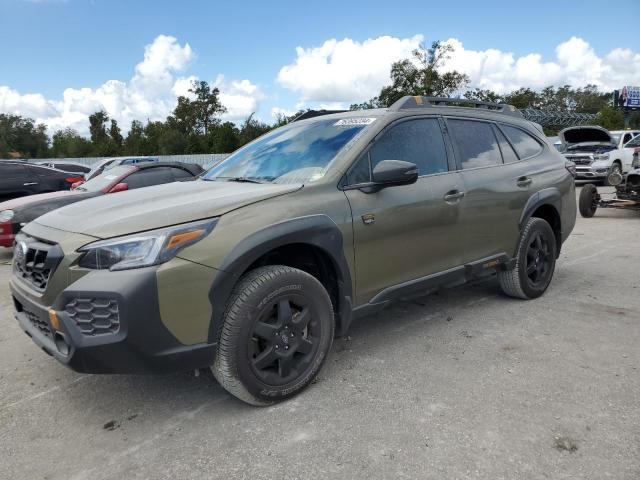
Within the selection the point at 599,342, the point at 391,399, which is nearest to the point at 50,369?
the point at 391,399

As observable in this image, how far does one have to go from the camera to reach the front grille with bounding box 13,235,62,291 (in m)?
2.51

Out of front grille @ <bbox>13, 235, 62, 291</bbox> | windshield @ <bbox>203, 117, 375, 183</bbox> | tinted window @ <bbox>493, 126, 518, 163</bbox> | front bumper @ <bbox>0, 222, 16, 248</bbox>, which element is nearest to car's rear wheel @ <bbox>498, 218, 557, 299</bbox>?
tinted window @ <bbox>493, 126, 518, 163</bbox>

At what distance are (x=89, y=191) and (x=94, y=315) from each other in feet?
19.4

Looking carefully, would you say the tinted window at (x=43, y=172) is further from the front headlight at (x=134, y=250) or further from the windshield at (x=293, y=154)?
the front headlight at (x=134, y=250)

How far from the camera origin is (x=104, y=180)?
810 centimetres

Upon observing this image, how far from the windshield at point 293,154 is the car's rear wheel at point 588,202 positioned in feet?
25.7

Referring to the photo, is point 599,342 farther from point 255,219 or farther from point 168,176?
point 168,176

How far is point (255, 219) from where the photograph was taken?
2.68m

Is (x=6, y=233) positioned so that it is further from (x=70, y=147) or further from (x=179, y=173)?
(x=70, y=147)

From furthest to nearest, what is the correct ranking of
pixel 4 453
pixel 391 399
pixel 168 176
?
pixel 168 176 < pixel 391 399 < pixel 4 453

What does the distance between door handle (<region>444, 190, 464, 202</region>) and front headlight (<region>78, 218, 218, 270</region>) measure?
6.51 ft

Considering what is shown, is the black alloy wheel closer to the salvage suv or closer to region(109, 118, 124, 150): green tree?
the salvage suv

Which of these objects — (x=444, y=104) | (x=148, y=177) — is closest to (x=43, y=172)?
(x=148, y=177)

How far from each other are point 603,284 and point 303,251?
3671mm
